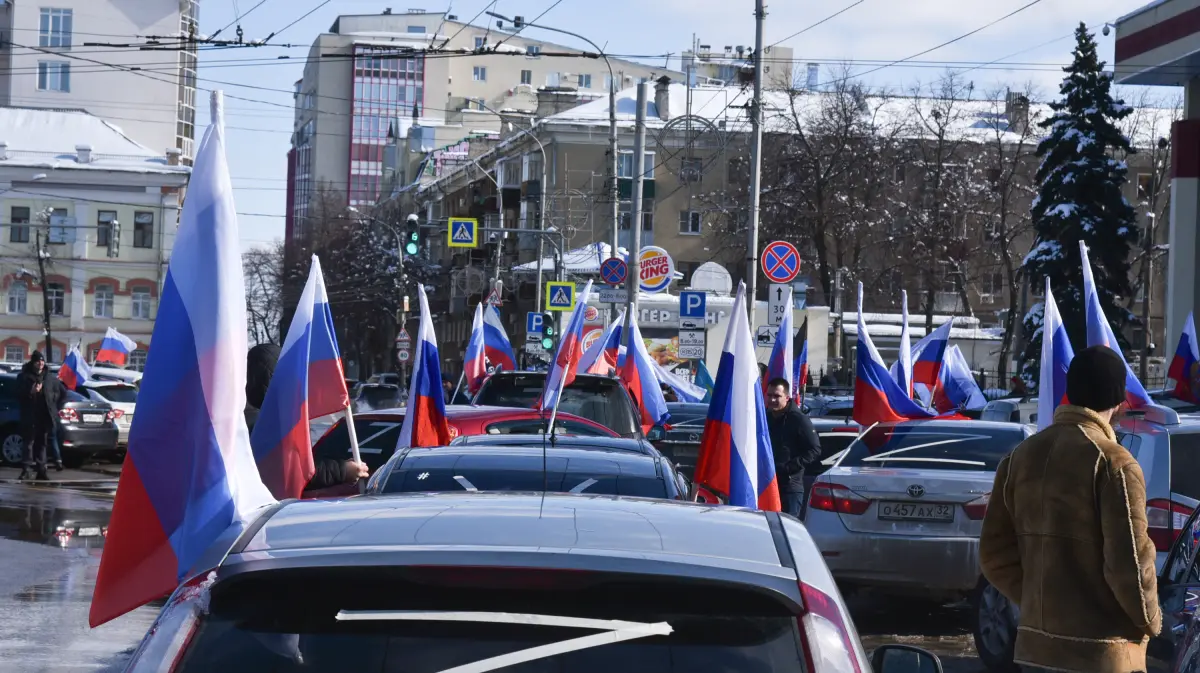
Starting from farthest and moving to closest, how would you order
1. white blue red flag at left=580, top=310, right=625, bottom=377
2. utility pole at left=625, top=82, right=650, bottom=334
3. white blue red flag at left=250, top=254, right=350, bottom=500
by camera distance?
utility pole at left=625, top=82, right=650, bottom=334
white blue red flag at left=580, top=310, right=625, bottom=377
white blue red flag at left=250, top=254, right=350, bottom=500

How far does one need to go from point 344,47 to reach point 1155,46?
4114 inches

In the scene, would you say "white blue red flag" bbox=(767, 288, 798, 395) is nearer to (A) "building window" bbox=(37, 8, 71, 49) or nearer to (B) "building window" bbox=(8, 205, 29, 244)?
(B) "building window" bbox=(8, 205, 29, 244)

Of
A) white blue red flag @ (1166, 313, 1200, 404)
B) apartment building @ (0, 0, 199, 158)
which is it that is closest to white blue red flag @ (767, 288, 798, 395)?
white blue red flag @ (1166, 313, 1200, 404)

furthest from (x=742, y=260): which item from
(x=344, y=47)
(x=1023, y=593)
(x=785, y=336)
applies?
(x=344, y=47)

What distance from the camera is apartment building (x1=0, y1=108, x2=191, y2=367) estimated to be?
79938 mm

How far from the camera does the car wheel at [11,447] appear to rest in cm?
2652

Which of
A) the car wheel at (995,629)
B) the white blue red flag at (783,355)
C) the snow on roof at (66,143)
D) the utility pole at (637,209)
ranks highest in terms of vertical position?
the snow on roof at (66,143)

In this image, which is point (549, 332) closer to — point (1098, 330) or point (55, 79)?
point (1098, 330)

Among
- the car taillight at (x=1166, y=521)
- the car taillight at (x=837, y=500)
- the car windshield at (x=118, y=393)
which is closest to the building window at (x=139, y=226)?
the car windshield at (x=118, y=393)

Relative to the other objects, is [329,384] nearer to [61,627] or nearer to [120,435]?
[61,627]

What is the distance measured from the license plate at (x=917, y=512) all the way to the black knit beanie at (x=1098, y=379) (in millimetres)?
5556

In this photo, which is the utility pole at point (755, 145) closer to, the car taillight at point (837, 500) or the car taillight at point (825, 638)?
the car taillight at point (837, 500)

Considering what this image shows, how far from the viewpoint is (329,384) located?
8852mm

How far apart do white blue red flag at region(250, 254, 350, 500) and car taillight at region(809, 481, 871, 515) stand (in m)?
4.02
